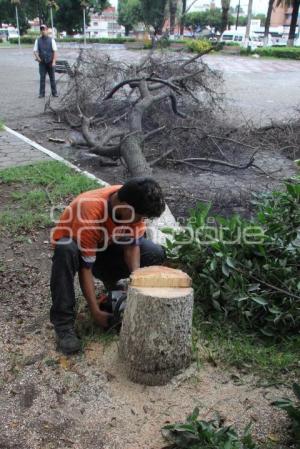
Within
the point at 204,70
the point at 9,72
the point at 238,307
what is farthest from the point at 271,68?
the point at 238,307

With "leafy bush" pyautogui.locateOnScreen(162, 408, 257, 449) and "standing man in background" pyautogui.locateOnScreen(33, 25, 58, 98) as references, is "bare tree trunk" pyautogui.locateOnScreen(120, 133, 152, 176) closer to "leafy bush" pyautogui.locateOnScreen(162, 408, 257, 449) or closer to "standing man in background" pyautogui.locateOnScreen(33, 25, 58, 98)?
"leafy bush" pyautogui.locateOnScreen(162, 408, 257, 449)

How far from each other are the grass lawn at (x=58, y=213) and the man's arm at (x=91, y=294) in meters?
0.15

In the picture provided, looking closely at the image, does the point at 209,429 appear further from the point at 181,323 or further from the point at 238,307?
the point at 238,307

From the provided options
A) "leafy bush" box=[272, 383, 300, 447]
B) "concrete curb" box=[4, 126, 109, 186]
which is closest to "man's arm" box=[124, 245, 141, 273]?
"leafy bush" box=[272, 383, 300, 447]

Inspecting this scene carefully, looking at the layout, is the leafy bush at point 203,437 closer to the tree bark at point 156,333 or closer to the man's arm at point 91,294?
the tree bark at point 156,333

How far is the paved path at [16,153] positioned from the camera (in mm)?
6391

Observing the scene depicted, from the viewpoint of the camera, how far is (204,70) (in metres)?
8.09

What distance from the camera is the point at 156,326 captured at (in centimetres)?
244

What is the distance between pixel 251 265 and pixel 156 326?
844mm

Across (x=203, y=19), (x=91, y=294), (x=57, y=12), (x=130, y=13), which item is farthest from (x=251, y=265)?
(x=203, y=19)

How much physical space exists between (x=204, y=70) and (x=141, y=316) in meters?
6.48

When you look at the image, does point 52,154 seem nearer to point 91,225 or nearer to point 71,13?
point 91,225

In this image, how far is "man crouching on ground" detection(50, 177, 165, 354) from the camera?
2.51m

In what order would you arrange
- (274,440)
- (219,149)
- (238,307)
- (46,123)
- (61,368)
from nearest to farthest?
(274,440) → (61,368) → (238,307) → (219,149) → (46,123)
